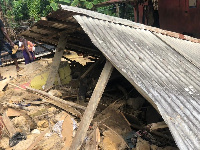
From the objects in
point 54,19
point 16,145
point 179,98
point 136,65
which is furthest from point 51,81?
point 179,98

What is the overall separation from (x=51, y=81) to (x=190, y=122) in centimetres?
399

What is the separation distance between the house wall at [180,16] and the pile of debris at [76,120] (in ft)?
26.3

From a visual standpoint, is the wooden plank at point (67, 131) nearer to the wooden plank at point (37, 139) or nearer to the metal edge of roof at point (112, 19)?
the wooden plank at point (37, 139)

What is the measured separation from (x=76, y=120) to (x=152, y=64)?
2016 millimetres

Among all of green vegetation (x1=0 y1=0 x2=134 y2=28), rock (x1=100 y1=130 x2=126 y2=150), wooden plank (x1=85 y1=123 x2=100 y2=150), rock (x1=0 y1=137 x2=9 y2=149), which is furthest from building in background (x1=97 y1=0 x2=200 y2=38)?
rock (x1=0 y1=137 x2=9 y2=149)

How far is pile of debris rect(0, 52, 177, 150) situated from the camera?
3.64 meters

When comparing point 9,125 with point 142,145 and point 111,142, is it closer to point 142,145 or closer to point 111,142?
point 111,142

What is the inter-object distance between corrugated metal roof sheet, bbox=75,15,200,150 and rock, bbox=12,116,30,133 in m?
2.27

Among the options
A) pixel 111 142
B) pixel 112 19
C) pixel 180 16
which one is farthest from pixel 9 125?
pixel 180 16

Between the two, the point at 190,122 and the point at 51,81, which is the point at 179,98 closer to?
the point at 190,122

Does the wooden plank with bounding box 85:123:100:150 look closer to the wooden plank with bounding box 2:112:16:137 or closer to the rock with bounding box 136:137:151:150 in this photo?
the rock with bounding box 136:137:151:150

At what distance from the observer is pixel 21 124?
13.5ft

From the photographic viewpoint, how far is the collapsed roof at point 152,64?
8.72 feet

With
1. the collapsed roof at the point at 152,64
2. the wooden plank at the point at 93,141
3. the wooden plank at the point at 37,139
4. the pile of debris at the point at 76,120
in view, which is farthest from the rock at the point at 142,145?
the wooden plank at the point at 37,139
